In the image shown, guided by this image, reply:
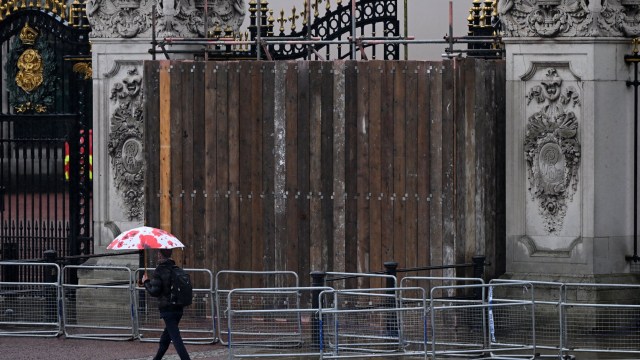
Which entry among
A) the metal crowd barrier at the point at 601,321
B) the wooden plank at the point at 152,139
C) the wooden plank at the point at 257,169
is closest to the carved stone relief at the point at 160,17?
the wooden plank at the point at 152,139

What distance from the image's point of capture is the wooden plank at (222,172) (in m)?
20.6

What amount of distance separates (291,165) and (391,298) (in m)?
2.46

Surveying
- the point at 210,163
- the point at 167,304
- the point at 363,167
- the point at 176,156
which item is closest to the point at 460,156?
the point at 363,167

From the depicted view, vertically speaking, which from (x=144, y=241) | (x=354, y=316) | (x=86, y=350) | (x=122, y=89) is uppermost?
(x=122, y=89)

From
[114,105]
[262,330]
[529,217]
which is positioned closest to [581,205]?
[529,217]

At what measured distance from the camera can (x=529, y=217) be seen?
20188mm

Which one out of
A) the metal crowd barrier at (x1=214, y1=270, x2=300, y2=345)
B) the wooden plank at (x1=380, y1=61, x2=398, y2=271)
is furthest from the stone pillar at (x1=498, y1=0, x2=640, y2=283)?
the metal crowd barrier at (x1=214, y1=270, x2=300, y2=345)

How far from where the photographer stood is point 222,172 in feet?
67.9

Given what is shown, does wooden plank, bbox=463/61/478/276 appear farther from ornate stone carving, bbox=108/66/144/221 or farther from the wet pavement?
ornate stone carving, bbox=108/66/144/221

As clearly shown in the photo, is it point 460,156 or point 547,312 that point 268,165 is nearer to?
point 460,156

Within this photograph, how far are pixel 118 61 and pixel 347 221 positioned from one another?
4250mm

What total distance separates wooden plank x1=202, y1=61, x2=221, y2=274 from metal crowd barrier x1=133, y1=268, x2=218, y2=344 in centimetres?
39

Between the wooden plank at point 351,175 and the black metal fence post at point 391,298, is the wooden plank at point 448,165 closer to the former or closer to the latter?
the black metal fence post at point 391,298

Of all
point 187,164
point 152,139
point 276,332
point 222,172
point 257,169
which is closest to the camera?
point 276,332
